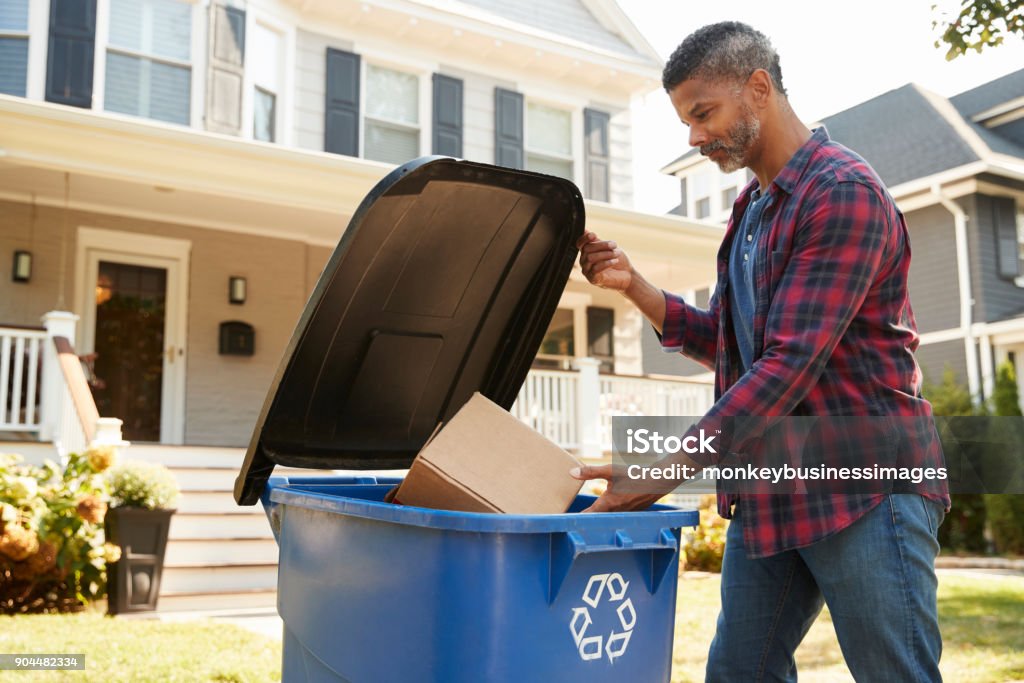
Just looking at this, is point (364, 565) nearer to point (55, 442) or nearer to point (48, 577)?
point (48, 577)

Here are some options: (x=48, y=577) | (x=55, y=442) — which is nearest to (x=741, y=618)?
(x=48, y=577)

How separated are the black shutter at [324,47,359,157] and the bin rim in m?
8.94

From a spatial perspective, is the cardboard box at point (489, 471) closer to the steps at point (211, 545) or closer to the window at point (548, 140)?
the steps at point (211, 545)

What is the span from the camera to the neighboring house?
1423 centimetres

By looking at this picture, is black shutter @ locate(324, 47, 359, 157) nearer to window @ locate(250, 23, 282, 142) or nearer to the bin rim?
window @ locate(250, 23, 282, 142)

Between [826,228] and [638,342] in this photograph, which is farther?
[638,342]

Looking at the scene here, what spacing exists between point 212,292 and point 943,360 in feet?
37.0

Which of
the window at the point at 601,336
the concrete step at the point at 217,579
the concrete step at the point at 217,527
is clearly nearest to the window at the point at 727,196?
the window at the point at 601,336

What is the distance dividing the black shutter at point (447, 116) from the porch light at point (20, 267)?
466 centimetres

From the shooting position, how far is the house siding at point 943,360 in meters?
14.4

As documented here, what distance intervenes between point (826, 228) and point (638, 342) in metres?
11.3

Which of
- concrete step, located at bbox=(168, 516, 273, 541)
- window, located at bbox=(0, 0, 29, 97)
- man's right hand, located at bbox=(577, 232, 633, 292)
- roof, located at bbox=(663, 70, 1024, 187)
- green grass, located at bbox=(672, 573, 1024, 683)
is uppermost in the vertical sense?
roof, located at bbox=(663, 70, 1024, 187)

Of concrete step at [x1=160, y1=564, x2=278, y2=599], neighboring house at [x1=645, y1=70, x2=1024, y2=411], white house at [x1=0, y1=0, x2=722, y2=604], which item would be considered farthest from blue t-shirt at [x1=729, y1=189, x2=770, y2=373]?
neighboring house at [x1=645, y1=70, x2=1024, y2=411]

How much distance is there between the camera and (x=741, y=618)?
198 cm
